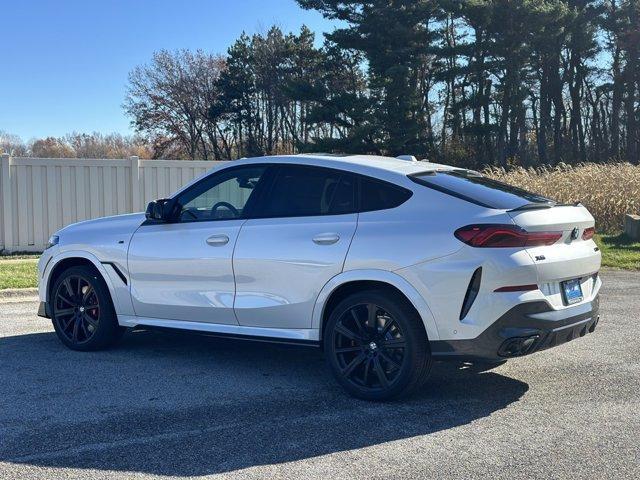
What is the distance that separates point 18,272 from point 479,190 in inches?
362

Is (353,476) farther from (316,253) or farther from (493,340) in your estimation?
(316,253)

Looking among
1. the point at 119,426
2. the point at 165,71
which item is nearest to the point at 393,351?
the point at 119,426

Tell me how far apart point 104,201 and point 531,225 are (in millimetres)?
12995

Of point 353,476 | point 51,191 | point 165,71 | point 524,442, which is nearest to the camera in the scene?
point 353,476

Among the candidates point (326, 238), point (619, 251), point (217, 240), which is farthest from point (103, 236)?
point (619, 251)

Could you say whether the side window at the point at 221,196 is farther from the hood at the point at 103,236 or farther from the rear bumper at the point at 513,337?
→ the rear bumper at the point at 513,337

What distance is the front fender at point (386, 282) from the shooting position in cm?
483

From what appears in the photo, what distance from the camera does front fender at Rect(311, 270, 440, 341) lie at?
4.83 metres

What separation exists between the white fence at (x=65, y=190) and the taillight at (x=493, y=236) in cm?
1074

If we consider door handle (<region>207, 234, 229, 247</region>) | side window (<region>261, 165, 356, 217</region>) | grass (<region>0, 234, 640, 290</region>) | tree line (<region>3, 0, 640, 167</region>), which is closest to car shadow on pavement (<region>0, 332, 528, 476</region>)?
door handle (<region>207, 234, 229, 247</region>)

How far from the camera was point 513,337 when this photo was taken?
4.68 metres

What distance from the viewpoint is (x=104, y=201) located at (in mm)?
16125

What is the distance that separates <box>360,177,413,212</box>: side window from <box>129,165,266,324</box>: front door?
104cm

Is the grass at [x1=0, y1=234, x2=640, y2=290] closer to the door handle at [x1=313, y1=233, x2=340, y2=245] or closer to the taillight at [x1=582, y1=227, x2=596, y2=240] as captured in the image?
the door handle at [x1=313, y1=233, x2=340, y2=245]
